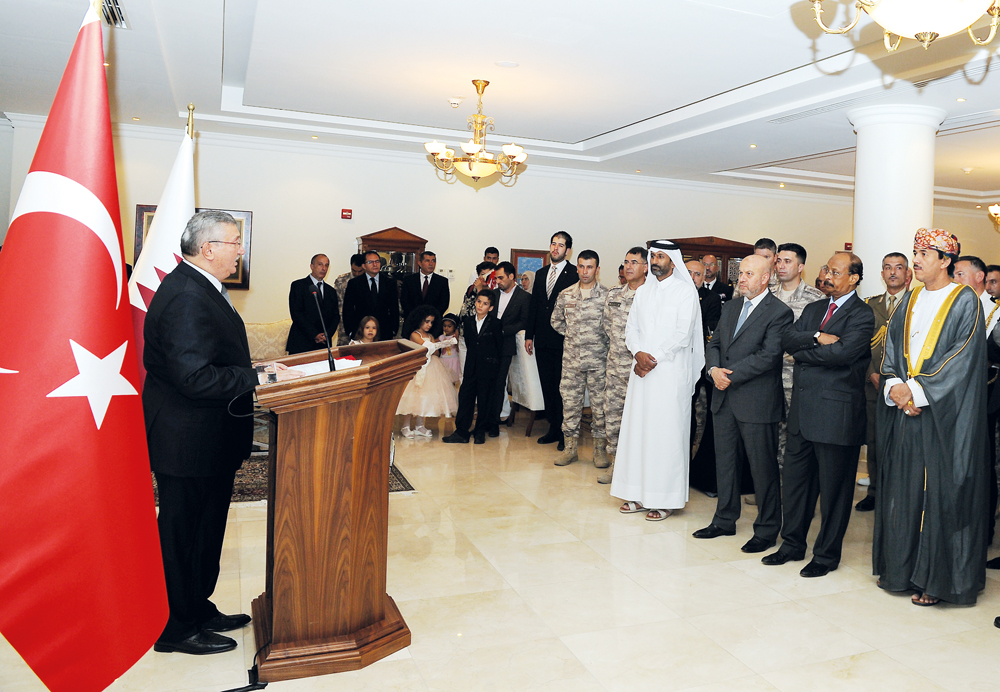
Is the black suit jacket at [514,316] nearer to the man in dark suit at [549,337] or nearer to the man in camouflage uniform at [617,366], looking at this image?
the man in dark suit at [549,337]

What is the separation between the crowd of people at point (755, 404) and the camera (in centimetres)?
259

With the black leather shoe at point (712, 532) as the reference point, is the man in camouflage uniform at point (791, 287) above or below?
above

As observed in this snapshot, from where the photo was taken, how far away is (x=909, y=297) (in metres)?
3.52

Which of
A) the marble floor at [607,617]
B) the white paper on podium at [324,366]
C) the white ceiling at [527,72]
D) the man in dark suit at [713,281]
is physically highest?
the white ceiling at [527,72]

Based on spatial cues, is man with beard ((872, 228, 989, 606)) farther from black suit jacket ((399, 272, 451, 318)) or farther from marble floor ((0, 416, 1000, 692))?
black suit jacket ((399, 272, 451, 318))

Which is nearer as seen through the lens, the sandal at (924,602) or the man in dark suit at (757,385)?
the sandal at (924,602)

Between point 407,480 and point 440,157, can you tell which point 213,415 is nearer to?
point 407,480

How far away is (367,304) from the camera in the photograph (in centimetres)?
841

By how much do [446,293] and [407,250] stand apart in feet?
2.60

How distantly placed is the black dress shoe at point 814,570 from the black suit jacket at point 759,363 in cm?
78

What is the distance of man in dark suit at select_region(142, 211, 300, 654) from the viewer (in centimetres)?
247

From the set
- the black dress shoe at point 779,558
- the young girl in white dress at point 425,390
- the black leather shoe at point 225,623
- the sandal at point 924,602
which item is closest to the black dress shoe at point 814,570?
the black dress shoe at point 779,558

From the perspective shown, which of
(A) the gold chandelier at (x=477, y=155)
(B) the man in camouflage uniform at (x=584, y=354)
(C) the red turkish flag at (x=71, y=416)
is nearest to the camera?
(C) the red turkish flag at (x=71, y=416)

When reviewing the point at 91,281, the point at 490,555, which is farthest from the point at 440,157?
the point at 91,281
